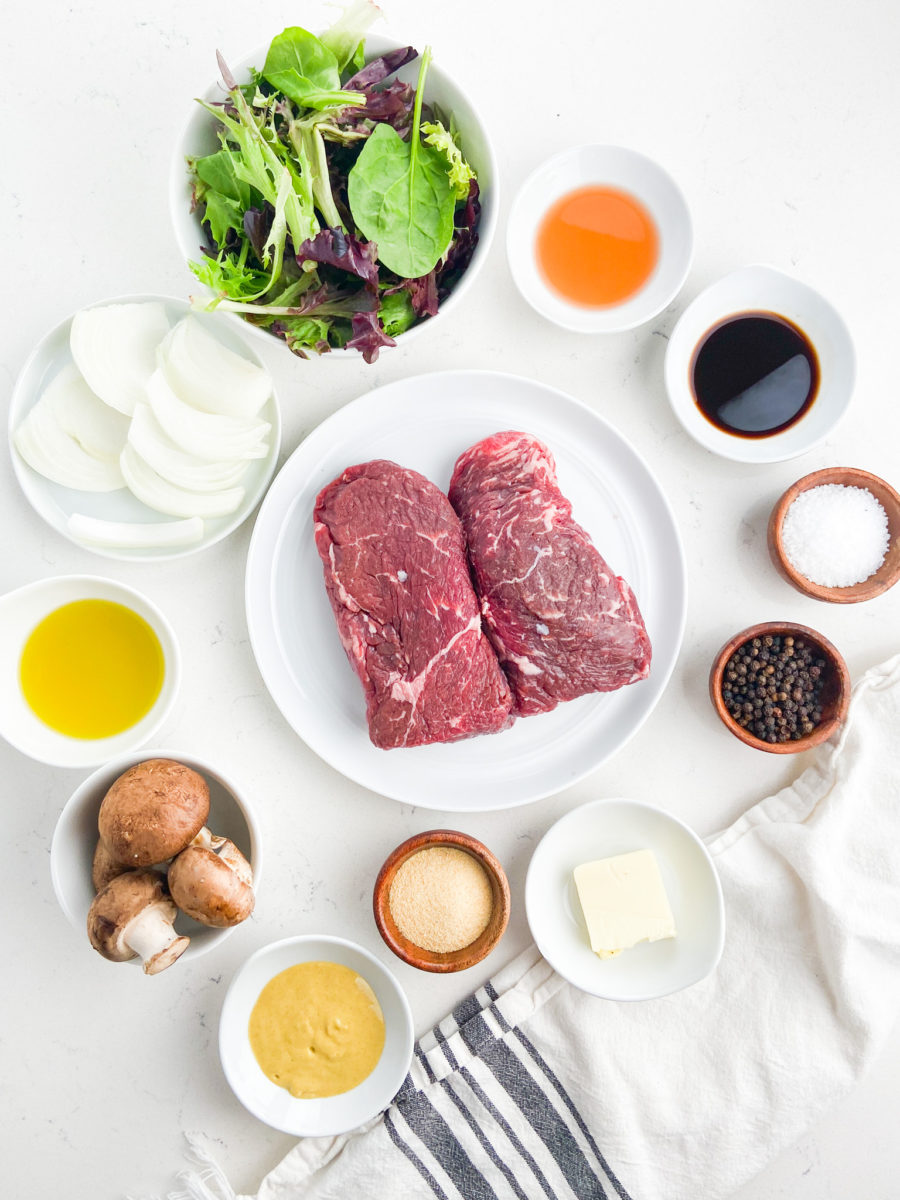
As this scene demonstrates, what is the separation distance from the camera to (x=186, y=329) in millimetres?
2668

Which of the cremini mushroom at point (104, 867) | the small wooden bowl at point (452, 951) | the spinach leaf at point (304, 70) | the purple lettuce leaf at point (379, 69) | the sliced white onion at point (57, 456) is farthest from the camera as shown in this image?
the small wooden bowl at point (452, 951)

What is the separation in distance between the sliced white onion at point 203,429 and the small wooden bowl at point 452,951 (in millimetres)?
1426

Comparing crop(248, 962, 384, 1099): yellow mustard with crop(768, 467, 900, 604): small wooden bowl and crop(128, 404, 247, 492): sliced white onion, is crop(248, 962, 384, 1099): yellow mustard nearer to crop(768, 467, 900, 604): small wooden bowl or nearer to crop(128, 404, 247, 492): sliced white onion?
crop(128, 404, 247, 492): sliced white onion

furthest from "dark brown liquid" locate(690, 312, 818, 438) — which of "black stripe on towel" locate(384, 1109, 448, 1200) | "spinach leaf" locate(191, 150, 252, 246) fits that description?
"black stripe on towel" locate(384, 1109, 448, 1200)

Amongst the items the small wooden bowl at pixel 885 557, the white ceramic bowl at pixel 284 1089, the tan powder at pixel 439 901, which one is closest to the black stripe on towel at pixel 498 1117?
the white ceramic bowl at pixel 284 1089

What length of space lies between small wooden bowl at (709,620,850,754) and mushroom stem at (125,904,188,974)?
190 cm

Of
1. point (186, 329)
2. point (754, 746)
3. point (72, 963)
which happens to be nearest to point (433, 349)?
point (186, 329)

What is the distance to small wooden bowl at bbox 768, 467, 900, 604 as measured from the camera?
294cm

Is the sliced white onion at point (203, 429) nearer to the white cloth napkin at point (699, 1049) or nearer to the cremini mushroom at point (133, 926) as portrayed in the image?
the cremini mushroom at point (133, 926)

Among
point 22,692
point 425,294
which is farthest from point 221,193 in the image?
point 22,692

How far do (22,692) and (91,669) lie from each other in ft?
0.73

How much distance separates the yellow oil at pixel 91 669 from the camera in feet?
9.09

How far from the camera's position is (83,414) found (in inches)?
108

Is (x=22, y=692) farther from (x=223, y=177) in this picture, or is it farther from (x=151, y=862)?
(x=223, y=177)
